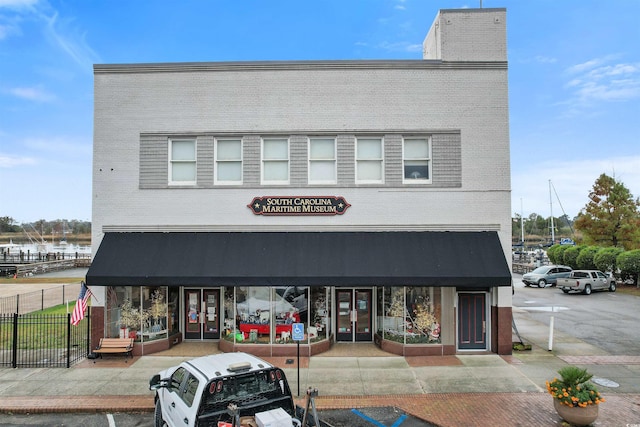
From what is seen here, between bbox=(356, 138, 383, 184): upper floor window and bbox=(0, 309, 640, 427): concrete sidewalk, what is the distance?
20.7 feet

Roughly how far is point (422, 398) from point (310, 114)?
1021 cm

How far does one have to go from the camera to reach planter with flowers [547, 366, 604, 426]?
9625 mm

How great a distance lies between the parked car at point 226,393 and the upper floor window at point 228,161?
8768 millimetres

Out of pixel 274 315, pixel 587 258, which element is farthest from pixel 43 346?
pixel 587 258

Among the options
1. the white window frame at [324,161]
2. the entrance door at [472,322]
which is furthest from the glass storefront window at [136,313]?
the entrance door at [472,322]

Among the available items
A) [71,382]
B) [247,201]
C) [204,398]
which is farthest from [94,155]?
[204,398]

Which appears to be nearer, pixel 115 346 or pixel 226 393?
pixel 226 393

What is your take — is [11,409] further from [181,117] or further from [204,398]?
[181,117]

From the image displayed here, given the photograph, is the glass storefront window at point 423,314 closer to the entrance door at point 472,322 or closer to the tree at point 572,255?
the entrance door at point 472,322

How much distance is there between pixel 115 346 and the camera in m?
15.0

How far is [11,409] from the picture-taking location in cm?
1098

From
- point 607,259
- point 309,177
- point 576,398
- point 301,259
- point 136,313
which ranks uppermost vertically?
point 309,177

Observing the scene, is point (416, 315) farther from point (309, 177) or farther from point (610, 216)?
point (610, 216)

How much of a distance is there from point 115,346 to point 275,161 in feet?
28.2
